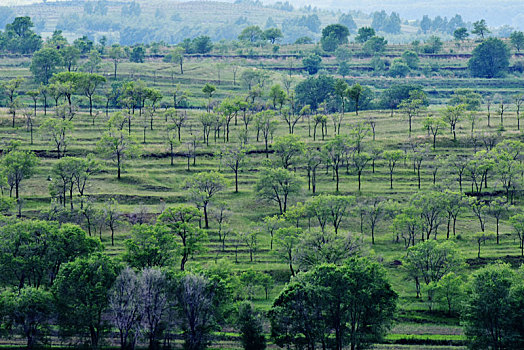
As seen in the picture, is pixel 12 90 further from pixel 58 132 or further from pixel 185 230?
pixel 185 230

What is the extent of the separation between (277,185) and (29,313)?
199 feet

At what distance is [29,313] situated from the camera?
3078 inches

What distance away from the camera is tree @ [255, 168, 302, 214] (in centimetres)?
12744

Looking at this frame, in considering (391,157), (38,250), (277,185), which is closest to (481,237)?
(391,157)

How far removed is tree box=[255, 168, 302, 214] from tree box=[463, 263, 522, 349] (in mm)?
51048

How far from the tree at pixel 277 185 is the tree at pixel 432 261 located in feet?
107

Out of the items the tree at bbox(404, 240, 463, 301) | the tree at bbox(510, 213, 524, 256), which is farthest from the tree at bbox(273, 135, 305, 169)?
the tree at bbox(510, 213, 524, 256)

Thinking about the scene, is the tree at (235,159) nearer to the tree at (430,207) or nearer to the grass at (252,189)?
the grass at (252,189)

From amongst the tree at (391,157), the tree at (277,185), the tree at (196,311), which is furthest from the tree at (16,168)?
the tree at (391,157)

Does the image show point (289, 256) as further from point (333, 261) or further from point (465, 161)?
point (465, 161)

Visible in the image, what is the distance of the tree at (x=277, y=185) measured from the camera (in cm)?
12744

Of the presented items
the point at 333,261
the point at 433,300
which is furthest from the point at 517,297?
the point at 333,261

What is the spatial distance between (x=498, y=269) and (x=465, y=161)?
183 feet

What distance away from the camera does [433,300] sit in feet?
319
